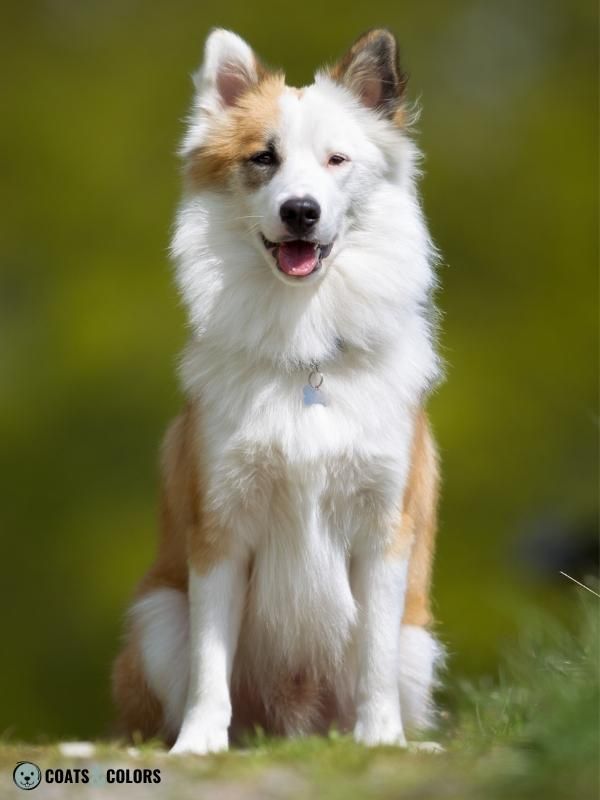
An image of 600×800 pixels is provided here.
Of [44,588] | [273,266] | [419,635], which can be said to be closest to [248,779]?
[419,635]

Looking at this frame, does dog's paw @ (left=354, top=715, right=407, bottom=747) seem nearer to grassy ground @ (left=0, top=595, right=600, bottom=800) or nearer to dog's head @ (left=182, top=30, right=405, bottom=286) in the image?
grassy ground @ (left=0, top=595, right=600, bottom=800)

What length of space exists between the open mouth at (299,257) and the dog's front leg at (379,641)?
0.96 meters

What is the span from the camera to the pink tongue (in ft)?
13.7

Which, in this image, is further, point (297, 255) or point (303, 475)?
point (297, 255)

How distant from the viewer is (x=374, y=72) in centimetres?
450

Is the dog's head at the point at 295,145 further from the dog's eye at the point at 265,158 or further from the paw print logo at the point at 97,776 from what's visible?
the paw print logo at the point at 97,776

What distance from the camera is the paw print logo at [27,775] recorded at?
3330mm

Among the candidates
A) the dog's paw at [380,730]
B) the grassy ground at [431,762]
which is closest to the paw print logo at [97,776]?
the grassy ground at [431,762]

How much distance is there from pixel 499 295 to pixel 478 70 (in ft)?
6.07

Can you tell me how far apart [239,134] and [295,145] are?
27 cm

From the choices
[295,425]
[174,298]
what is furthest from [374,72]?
[174,298]

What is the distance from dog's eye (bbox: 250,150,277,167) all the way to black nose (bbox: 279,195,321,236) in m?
0.28

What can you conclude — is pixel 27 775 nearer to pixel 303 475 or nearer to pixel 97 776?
pixel 97 776

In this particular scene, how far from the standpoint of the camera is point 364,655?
4.21 m
